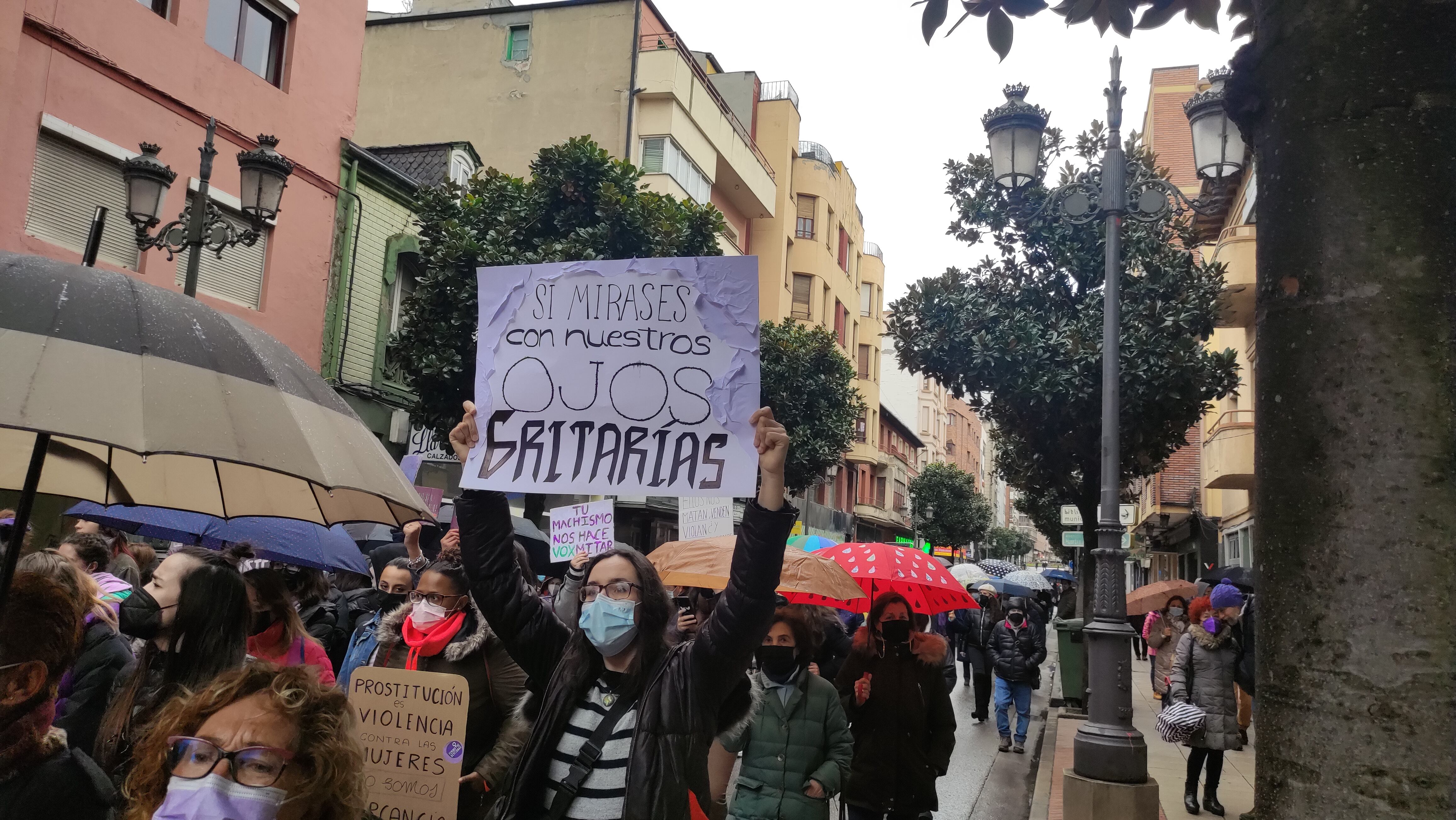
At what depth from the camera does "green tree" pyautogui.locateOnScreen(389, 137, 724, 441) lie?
15.5 m

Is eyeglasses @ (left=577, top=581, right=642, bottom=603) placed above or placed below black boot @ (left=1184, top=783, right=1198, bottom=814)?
above

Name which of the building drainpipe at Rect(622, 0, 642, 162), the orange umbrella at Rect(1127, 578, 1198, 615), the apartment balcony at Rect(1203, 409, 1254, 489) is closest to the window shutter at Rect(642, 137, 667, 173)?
the building drainpipe at Rect(622, 0, 642, 162)

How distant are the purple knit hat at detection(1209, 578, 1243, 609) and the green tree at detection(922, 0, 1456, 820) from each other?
7617mm

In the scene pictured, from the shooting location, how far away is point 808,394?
2362 cm

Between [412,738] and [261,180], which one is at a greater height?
[261,180]

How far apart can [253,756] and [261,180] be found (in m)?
7.93

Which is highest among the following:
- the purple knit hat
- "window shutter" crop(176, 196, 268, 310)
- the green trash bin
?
"window shutter" crop(176, 196, 268, 310)

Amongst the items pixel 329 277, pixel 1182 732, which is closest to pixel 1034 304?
pixel 1182 732

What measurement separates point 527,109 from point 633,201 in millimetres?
13307

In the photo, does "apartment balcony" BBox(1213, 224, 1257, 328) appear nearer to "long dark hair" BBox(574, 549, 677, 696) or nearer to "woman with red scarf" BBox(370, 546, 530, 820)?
"woman with red scarf" BBox(370, 546, 530, 820)

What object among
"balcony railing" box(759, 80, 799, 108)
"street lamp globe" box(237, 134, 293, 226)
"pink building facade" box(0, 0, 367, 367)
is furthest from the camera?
"balcony railing" box(759, 80, 799, 108)

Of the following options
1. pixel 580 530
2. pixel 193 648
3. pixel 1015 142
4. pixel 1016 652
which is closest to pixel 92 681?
pixel 193 648

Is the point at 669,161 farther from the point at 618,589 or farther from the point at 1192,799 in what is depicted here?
the point at 618,589

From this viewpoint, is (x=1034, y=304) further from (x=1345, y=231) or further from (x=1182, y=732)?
(x=1345, y=231)
